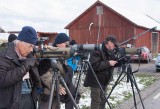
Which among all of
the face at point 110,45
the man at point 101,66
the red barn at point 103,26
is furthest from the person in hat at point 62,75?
the red barn at point 103,26

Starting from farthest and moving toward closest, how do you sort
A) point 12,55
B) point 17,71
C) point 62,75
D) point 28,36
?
point 62,75, point 28,36, point 12,55, point 17,71

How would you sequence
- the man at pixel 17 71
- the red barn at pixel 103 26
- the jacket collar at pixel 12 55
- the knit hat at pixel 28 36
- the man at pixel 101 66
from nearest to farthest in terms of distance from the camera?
the man at pixel 17 71 → the jacket collar at pixel 12 55 → the knit hat at pixel 28 36 → the man at pixel 101 66 → the red barn at pixel 103 26

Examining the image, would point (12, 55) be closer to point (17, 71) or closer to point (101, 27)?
point (17, 71)

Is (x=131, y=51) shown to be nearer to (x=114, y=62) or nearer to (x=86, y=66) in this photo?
(x=114, y=62)

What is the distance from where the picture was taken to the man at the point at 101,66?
5.64m

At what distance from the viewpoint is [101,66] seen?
→ 5.65 meters

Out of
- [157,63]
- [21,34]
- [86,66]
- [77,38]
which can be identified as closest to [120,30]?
[77,38]

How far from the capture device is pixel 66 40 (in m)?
4.88

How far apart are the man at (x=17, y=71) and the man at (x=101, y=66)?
2195mm

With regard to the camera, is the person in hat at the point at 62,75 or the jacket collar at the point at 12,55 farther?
the person in hat at the point at 62,75

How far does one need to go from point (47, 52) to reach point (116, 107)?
174 inches

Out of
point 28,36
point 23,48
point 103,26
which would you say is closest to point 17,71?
point 23,48

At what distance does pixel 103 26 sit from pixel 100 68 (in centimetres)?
3166

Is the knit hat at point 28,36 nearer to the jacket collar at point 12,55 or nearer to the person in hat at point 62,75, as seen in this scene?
the jacket collar at point 12,55
